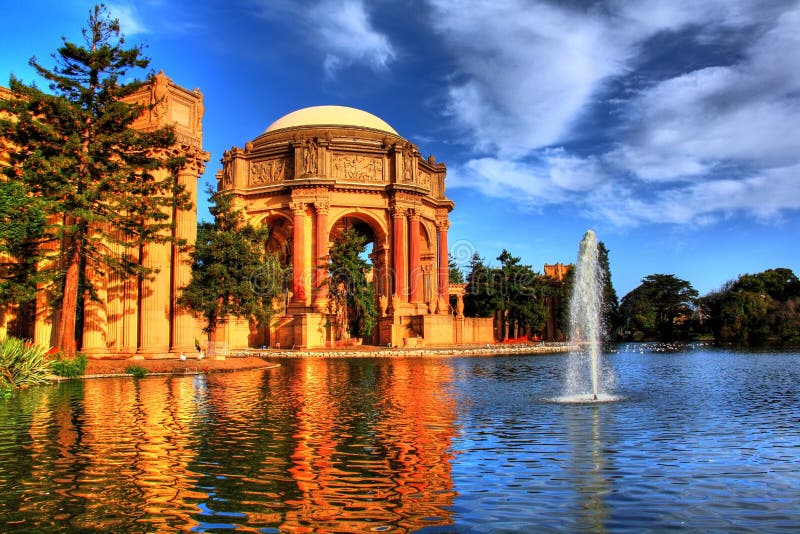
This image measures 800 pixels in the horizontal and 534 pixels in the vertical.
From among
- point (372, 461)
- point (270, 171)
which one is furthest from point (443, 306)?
point (372, 461)

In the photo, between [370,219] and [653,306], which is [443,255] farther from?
[653,306]

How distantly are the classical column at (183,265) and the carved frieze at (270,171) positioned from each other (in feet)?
94.0

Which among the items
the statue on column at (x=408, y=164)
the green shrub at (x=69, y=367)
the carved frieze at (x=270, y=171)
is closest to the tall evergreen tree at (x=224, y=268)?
the green shrub at (x=69, y=367)

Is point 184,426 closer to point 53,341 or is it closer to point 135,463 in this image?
point 135,463

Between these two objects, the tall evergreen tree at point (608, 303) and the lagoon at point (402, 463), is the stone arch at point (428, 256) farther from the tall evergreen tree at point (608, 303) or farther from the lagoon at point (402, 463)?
the lagoon at point (402, 463)

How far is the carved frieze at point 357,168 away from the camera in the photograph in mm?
52281

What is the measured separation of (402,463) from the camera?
23.4ft

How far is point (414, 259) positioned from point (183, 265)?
Answer: 30545mm

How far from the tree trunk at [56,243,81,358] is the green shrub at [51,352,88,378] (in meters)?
1.08

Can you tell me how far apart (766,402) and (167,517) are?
11363mm

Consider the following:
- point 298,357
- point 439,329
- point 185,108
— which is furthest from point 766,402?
point 439,329

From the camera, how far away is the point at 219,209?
28953mm

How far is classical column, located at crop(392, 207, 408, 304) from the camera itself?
51.9 m

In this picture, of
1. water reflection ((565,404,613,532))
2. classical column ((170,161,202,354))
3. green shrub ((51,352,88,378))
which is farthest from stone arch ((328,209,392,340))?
water reflection ((565,404,613,532))
